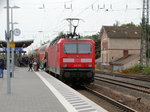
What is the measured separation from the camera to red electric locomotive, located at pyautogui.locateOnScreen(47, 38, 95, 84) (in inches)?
697

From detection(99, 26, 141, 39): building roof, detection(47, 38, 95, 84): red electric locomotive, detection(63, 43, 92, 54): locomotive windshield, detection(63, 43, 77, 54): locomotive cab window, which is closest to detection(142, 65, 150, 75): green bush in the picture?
detection(47, 38, 95, 84): red electric locomotive

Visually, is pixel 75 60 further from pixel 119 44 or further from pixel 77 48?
pixel 119 44

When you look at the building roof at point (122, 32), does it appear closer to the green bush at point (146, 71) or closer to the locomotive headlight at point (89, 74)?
the green bush at point (146, 71)

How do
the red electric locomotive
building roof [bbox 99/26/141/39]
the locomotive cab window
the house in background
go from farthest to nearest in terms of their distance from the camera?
building roof [bbox 99/26/141/39] < the house in background < the locomotive cab window < the red electric locomotive

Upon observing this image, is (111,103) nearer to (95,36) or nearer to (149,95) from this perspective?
(149,95)

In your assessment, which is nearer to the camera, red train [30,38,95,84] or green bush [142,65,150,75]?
red train [30,38,95,84]

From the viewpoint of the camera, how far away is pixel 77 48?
1816 cm

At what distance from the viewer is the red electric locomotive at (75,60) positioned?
17703mm

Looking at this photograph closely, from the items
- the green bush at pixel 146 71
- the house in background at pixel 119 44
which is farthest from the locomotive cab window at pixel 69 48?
the house in background at pixel 119 44

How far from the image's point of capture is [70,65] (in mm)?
17734

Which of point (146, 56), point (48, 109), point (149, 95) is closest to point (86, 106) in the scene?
point (48, 109)

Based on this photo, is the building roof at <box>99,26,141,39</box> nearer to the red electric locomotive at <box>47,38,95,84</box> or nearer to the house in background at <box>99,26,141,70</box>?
the house in background at <box>99,26,141,70</box>

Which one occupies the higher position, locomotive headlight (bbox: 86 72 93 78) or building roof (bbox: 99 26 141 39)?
building roof (bbox: 99 26 141 39)

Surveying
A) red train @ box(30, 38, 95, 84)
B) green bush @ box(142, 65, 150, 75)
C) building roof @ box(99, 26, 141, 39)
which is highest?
building roof @ box(99, 26, 141, 39)
